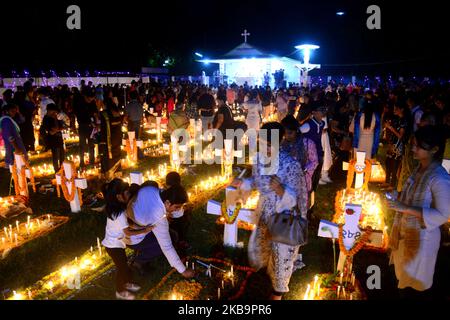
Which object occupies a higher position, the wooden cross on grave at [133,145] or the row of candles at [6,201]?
the wooden cross on grave at [133,145]

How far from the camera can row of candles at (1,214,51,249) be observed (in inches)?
225

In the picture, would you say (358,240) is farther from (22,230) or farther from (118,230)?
(22,230)

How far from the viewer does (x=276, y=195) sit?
3697mm

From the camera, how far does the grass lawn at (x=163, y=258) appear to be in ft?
15.2

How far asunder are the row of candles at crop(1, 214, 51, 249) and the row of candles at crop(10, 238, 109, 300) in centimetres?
125

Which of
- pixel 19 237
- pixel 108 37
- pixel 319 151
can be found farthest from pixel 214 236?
pixel 108 37

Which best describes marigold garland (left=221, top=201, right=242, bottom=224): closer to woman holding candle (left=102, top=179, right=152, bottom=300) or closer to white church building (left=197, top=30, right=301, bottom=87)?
woman holding candle (left=102, top=179, right=152, bottom=300)

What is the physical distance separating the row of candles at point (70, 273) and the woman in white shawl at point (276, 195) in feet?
8.16

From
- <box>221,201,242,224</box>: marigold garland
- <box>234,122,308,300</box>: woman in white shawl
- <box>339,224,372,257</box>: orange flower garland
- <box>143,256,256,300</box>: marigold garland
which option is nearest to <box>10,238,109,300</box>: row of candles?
<box>143,256,256,300</box>: marigold garland

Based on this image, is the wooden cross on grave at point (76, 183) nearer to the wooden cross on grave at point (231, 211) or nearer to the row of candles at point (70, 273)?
the row of candles at point (70, 273)

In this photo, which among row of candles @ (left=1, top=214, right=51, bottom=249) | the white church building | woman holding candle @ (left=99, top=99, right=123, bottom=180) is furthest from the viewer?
the white church building

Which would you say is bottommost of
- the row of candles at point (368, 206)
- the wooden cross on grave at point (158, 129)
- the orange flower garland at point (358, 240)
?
the row of candles at point (368, 206)

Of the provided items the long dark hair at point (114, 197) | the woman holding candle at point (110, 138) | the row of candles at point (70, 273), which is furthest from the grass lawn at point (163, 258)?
the woman holding candle at point (110, 138)

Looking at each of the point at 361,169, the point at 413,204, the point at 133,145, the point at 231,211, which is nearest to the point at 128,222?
the point at 231,211
